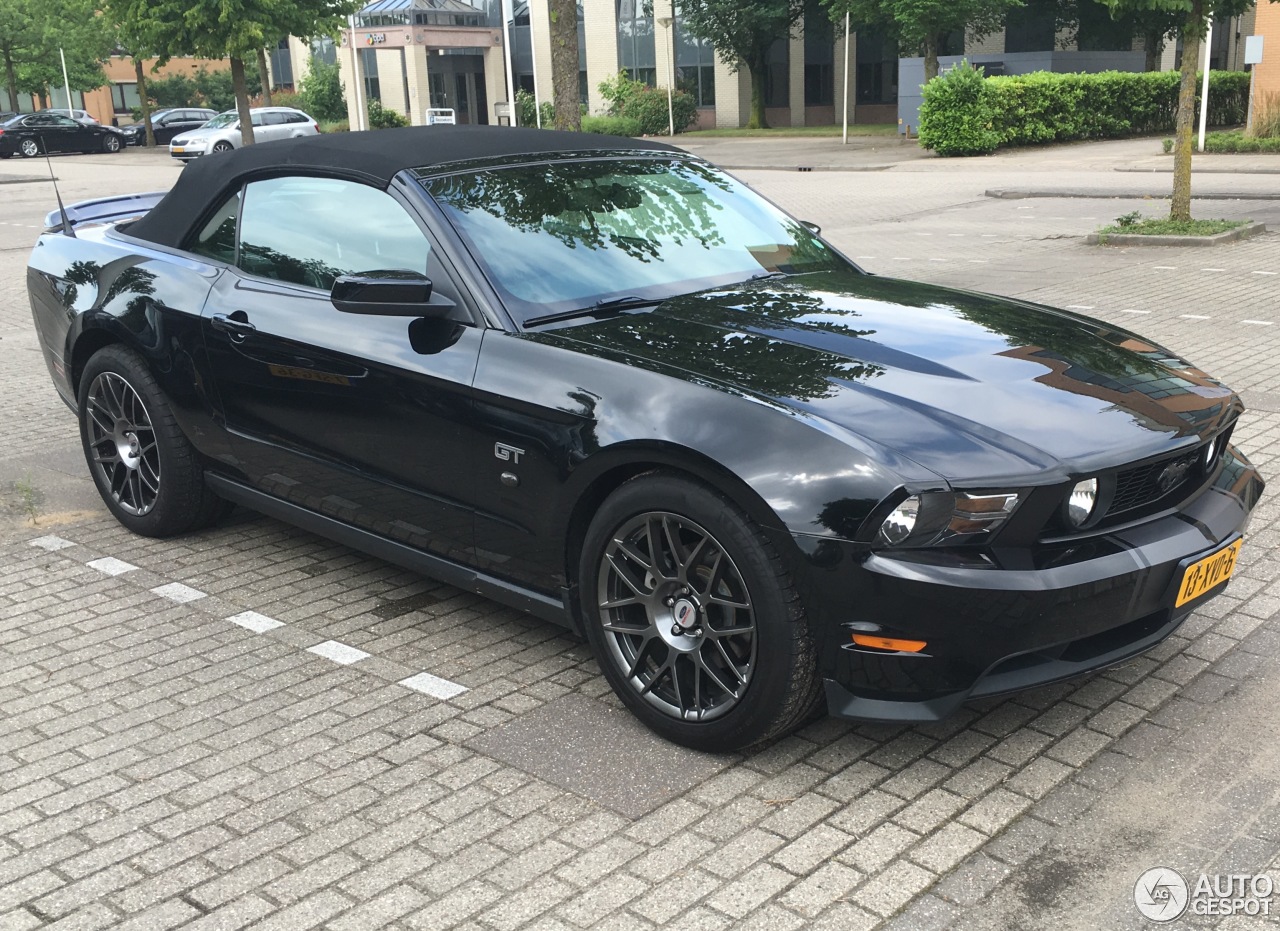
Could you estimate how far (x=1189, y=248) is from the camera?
13836 mm

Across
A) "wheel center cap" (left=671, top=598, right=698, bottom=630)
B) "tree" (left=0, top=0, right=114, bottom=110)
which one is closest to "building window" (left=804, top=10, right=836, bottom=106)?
"tree" (left=0, top=0, right=114, bottom=110)

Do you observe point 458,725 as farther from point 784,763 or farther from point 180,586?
point 180,586

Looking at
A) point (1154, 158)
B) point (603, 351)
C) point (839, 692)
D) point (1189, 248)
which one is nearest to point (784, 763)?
point (839, 692)

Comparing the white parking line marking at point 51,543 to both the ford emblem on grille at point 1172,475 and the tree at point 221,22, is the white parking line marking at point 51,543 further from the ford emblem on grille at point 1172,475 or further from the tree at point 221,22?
the tree at point 221,22

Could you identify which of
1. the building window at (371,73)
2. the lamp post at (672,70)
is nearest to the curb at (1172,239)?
the lamp post at (672,70)

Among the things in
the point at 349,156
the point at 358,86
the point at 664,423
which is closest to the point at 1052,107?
the point at 358,86

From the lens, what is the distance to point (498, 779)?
→ 11.6 feet

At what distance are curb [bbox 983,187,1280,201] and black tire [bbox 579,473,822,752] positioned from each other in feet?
56.6

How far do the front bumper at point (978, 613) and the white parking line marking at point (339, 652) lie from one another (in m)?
1.78

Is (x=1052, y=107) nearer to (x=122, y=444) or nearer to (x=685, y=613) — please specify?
(x=122, y=444)

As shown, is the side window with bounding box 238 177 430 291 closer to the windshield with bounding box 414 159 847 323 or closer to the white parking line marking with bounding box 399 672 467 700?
the windshield with bounding box 414 159 847 323

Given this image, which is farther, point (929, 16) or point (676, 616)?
point (929, 16)

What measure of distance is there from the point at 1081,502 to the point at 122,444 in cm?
398

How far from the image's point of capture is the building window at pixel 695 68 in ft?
172
